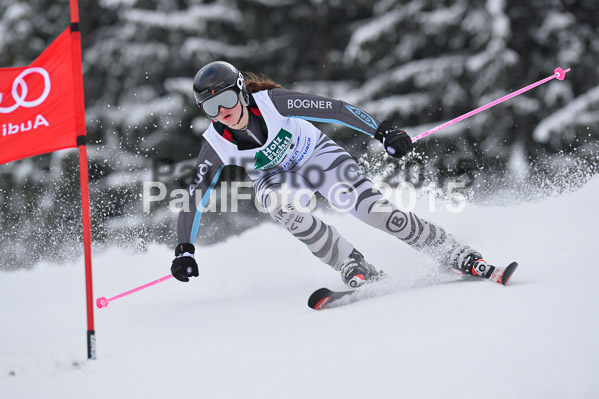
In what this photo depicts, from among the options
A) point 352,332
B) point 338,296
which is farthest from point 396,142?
point 352,332

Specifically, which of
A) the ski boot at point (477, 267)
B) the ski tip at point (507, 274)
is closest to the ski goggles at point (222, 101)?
the ski boot at point (477, 267)

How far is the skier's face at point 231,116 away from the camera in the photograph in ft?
→ 11.5

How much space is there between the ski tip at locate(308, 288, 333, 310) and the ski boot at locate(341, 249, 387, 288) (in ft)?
0.77

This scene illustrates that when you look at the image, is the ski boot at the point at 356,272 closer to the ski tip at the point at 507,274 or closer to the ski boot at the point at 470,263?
the ski boot at the point at 470,263

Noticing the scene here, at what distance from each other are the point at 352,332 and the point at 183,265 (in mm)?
1291

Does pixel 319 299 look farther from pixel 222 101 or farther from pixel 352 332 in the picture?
pixel 222 101

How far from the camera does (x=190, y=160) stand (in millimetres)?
10992

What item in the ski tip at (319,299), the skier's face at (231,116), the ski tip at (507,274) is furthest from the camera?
the skier's face at (231,116)

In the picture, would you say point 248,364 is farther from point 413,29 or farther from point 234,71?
point 413,29

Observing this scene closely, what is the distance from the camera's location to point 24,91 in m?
3.32

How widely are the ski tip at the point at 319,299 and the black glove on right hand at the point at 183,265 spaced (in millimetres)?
708

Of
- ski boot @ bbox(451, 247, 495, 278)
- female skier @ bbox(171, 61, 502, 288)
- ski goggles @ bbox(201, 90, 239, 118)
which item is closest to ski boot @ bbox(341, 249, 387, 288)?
female skier @ bbox(171, 61, 502, 288)

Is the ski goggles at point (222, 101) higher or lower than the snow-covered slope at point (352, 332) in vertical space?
higher

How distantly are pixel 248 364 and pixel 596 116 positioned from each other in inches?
309
